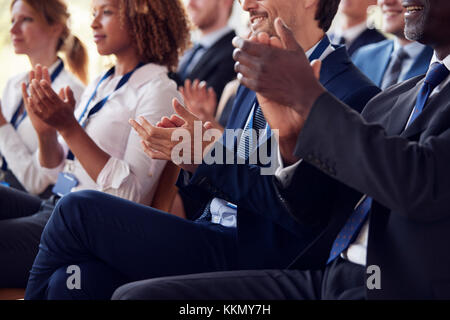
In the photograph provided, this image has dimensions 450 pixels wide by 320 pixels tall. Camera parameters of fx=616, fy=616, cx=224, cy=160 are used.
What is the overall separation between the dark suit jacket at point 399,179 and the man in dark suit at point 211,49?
271 cm

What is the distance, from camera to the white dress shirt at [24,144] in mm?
2475

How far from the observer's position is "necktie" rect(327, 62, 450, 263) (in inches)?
49.4

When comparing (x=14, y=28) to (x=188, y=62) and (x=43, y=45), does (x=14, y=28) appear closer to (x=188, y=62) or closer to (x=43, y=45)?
(x=43, y=45)

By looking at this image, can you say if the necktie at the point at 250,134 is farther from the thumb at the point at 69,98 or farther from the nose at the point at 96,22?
the nose at the point at 96,22

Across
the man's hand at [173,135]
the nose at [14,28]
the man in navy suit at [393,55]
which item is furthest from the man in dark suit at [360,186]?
the nose at [14,28]

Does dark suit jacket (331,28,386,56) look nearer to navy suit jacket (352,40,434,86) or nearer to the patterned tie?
navy suit jacket (352,40,434,86)

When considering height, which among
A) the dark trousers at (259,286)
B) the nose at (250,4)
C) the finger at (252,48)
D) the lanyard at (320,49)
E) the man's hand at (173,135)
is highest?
the nose at (250,4)

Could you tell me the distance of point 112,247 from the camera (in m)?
1.45

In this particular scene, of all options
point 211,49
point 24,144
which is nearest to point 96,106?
point 24,144

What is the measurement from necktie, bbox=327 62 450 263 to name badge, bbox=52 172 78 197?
3.77 feet

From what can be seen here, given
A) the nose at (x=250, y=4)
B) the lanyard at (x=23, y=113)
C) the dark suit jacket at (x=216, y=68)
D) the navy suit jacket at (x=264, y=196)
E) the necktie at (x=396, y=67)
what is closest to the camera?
the navy suit jacket at (x=264, y=196)

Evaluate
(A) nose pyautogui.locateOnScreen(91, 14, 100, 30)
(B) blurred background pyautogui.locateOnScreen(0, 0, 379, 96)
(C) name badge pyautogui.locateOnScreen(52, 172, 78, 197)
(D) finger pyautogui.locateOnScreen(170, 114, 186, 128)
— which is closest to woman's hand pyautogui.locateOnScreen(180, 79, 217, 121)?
(B) blurred background pyautogui.locateOnScreen(0, 0, 379, 96)
